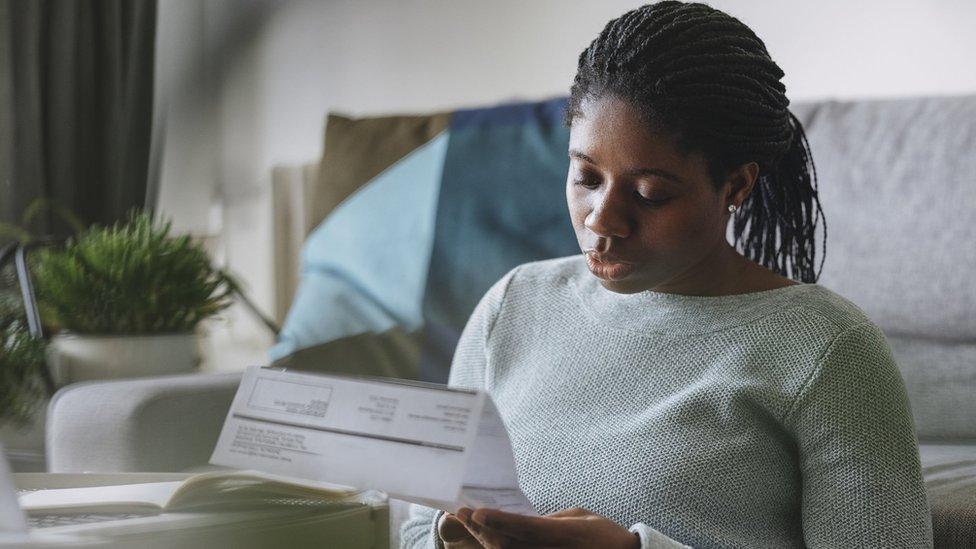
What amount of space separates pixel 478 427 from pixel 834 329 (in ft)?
1.12

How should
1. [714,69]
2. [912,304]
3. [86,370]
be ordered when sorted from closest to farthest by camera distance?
[714,69], [912,304], [86,370]

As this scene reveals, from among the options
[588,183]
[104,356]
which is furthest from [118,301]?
[588,183]

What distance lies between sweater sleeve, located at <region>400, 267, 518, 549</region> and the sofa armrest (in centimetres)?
43

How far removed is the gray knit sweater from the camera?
71 cm

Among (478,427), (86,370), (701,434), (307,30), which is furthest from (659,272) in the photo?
(307,30)

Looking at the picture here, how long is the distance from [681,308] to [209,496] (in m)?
0.41

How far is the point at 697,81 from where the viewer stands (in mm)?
749

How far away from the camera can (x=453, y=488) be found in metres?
0.53

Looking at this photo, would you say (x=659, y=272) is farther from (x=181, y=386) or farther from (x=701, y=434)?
(x=181, y=386)

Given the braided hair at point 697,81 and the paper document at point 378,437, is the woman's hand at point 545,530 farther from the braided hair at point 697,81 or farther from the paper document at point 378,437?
the braided hair at point 697,81

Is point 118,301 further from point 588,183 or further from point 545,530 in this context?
point 545,530

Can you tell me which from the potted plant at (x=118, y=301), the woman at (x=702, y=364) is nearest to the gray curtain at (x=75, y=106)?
the potted plant at (x=118, y=301)

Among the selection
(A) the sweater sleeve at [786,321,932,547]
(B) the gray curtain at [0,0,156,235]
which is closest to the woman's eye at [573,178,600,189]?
(A) the sweater sleeve at [786,321,932,547]

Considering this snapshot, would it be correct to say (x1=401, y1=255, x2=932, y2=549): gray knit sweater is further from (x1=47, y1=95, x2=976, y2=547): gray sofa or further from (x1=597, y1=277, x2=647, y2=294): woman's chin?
(x1=47, y1=95, x2=976, y2=547): gray sofa
